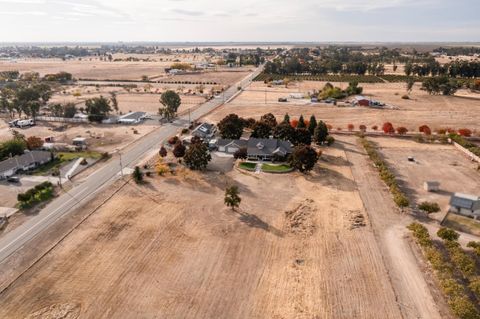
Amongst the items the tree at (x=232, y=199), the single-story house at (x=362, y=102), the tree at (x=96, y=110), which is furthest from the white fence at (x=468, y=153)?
the tree at (x=96, y=110)

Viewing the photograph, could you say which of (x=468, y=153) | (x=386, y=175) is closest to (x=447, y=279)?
(x=386, y=175)

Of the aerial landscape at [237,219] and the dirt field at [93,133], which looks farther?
the dirt field at [93,133]

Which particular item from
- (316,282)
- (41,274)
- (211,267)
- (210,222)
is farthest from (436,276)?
(41,274)

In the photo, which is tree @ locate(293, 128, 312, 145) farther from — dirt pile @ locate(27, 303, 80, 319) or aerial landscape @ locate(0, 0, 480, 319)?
dirt pile @ locate(27, 303, 80, 319)

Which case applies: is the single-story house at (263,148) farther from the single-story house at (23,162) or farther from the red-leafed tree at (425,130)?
the red-leafed tree at (425,130)

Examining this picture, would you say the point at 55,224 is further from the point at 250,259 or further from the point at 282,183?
the point at 282,183

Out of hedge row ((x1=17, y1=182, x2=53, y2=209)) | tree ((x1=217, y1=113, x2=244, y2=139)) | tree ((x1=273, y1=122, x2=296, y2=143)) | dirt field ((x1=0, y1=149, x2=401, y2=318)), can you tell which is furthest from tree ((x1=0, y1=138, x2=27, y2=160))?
tree ((x1=273, y1=122, x2=296, y2=143))
